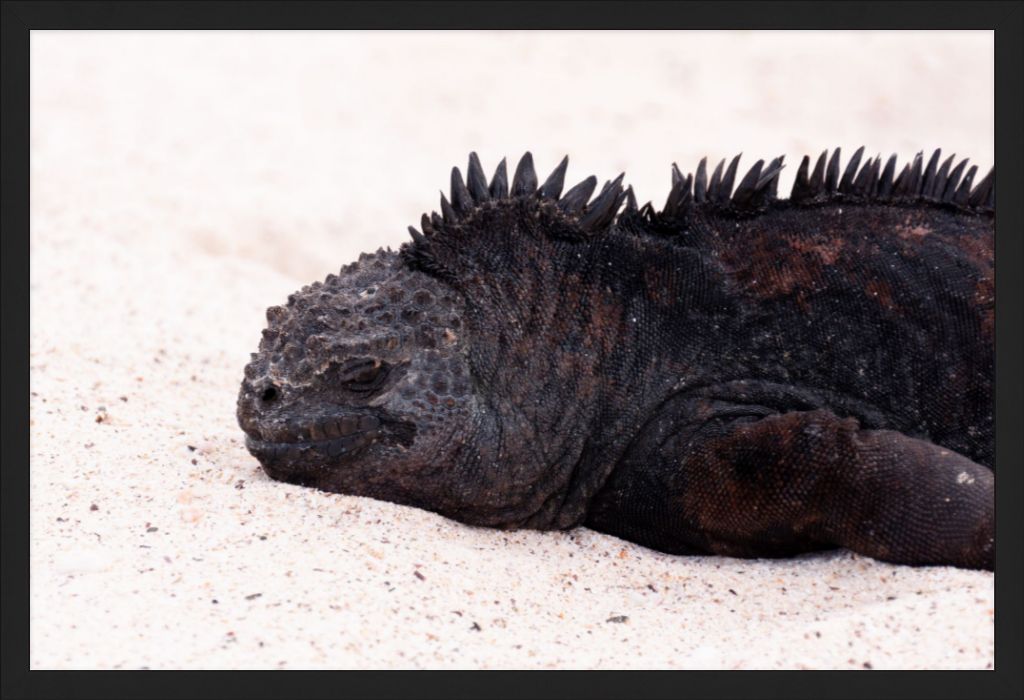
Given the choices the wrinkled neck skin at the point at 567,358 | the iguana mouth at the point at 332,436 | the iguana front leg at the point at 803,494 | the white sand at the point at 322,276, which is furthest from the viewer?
the wrinkled neck skin at the point at 567,358

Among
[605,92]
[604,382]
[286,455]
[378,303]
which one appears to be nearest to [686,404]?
[604,382]

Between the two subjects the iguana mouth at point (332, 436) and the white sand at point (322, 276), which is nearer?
the white sand at point (322, 276)

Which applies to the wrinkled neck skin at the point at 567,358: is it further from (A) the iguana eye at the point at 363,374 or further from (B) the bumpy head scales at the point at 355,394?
(A) the iguana eye at the point at 363,374

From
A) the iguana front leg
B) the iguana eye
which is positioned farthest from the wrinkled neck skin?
the iguana eye

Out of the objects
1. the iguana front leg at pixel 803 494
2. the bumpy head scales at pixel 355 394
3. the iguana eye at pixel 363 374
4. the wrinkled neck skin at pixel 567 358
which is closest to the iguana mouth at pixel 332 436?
the bumpy head scales at pixel 355 394

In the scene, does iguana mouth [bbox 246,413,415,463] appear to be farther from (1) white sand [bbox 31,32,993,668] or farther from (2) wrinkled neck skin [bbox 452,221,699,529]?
(2) wrinkled neck skin [bbox 452,221,699,529]

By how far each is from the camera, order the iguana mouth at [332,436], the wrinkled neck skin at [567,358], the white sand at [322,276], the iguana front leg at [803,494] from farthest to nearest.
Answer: the wrinkled neck skin at [567,358]
the iguana mouth at [332,436]
the iguana front leg at [803,494]
the white sand at [322,276]

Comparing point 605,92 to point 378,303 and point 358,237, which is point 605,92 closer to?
point 358,237

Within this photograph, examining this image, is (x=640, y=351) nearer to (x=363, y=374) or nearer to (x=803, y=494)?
(x=803, y=494)
